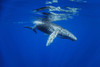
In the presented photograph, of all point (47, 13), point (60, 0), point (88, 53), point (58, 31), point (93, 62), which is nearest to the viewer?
point (58, 31)

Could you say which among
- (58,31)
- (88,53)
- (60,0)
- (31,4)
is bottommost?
(58,31)

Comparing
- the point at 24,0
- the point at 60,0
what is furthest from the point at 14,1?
the point at 60,0

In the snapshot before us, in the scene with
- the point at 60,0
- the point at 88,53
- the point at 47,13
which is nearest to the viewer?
the point at 60,0

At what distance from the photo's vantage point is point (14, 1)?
11625mm

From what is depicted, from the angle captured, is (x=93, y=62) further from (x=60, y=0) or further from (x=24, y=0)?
(x=24, y=0)

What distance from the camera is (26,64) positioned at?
22.6 m

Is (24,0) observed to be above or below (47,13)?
below

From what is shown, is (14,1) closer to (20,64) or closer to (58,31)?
(58,31)

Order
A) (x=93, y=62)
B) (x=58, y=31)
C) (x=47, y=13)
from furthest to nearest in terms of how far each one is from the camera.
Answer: (x=93, y=62), (x=47, y=13), (x=58, y=31)

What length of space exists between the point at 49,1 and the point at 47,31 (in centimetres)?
287

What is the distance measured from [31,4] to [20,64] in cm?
1374

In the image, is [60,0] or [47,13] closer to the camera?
[60,0]

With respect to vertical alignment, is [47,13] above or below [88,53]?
below

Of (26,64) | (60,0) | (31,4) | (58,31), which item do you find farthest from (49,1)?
(26,64)
